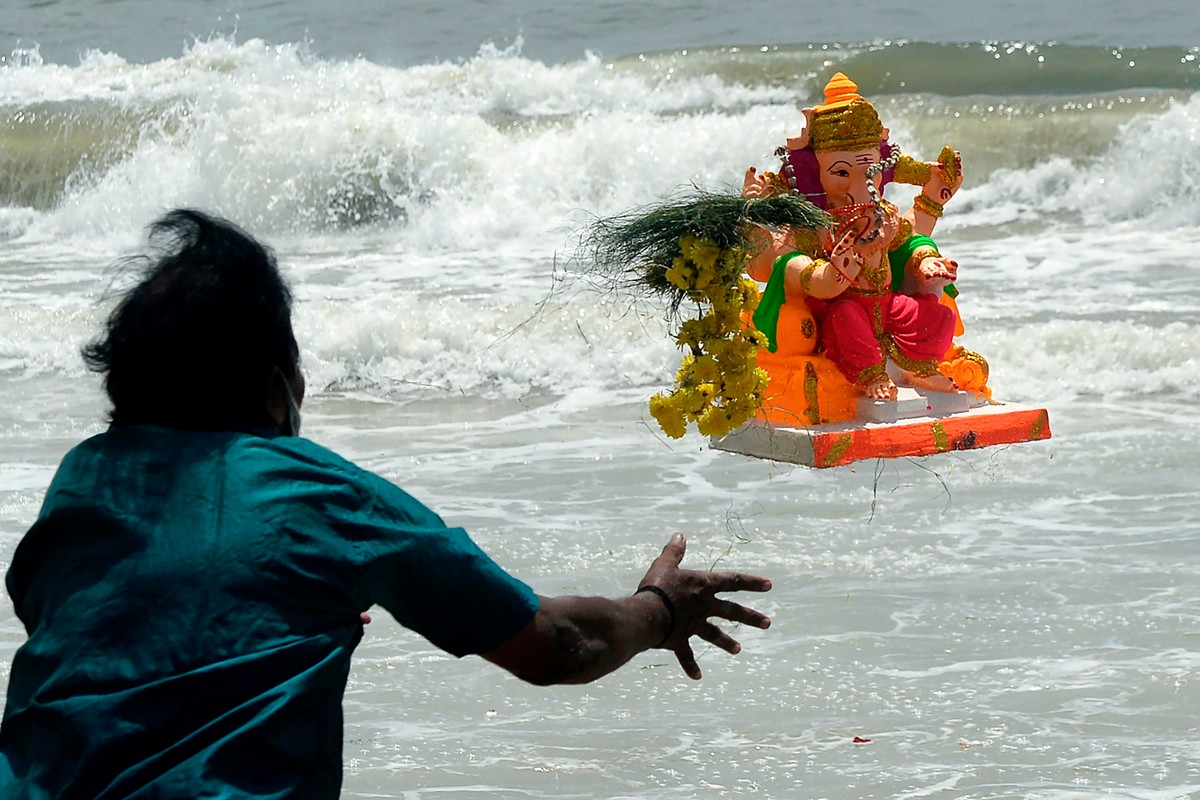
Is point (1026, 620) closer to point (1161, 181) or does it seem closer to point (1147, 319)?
point (1147, 319)

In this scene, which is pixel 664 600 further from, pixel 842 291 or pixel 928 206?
pixel 928 206

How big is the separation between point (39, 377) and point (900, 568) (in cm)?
625

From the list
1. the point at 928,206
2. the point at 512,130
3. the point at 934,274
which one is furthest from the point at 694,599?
the point at 512,130

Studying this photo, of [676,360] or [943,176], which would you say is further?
[676,360]

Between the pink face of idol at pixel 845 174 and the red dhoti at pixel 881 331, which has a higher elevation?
the pink face of idol at pixel 845 174

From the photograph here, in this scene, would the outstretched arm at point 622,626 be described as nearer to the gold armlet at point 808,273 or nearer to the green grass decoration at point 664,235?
the green grass decoration at point 664,235

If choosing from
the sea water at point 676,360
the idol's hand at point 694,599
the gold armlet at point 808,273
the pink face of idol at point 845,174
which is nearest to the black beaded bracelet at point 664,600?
the idol's hand at point 694,599

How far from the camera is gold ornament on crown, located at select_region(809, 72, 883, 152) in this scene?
4922 millimetres

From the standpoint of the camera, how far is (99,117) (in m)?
19.1

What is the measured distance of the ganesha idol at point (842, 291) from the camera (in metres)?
4.91

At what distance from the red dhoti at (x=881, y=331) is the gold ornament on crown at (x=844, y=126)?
425 millimetres

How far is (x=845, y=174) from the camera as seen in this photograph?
4.95m

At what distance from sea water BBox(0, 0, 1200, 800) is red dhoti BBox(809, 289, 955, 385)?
0.61m

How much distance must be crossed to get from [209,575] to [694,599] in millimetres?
812
